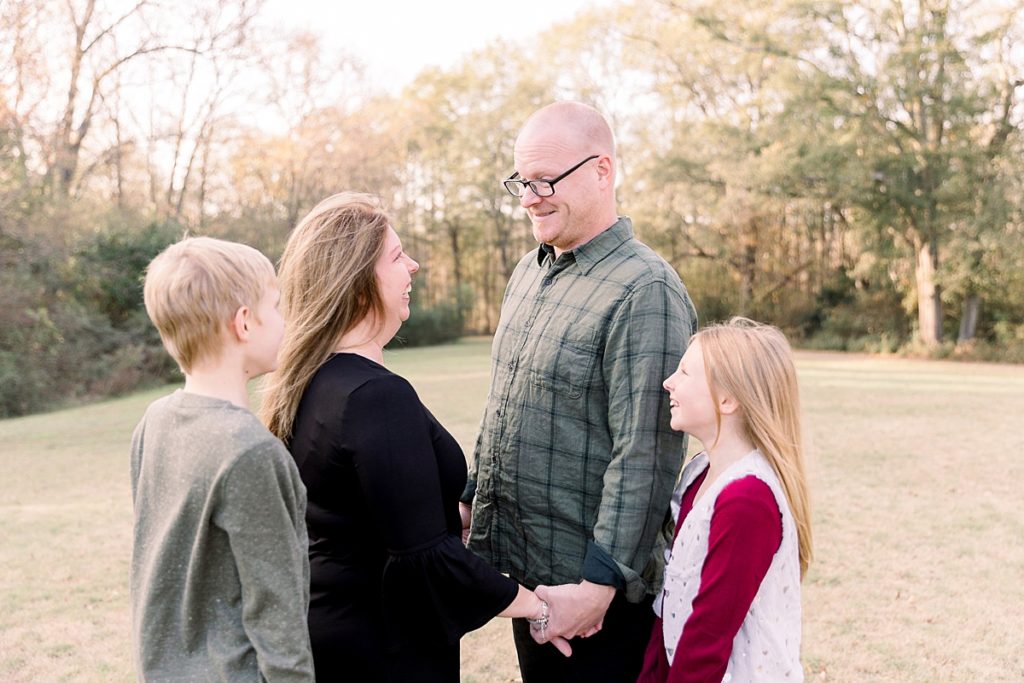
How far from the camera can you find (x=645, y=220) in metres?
30.8

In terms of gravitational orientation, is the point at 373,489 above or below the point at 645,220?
below

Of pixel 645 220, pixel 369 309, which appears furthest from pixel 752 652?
pixel 645 220

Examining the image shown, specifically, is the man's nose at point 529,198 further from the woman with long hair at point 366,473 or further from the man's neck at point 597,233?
the woman with long hair at point 366,473

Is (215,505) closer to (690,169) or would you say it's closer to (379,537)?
(379,537)

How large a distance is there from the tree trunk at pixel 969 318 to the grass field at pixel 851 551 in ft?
48.3

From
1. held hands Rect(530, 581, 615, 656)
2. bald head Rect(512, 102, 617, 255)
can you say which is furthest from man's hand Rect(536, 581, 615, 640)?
bald head Rect(512, 102, 617, 255)

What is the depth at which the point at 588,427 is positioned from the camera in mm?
2348

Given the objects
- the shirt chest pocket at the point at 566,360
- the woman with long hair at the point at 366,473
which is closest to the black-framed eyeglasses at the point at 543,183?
the shirt chest pocket at the point at 566,360

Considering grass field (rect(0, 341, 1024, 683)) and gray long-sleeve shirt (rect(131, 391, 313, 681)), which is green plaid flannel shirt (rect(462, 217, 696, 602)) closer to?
gray long-sleeve shirt (rect(131, 391, 313, 681))

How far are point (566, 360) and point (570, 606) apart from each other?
26.2 inches

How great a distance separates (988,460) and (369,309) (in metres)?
9.47

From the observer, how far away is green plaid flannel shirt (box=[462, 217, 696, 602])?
87.6 inches

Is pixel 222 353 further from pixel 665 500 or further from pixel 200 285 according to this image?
pixel 665 500

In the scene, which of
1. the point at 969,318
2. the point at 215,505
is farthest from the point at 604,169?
the point at 969,318
